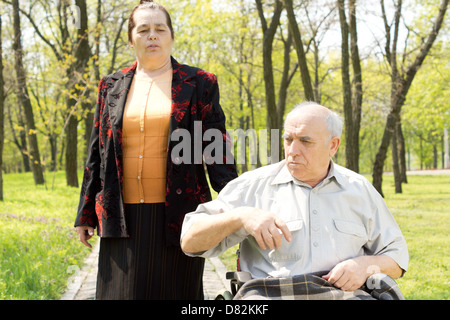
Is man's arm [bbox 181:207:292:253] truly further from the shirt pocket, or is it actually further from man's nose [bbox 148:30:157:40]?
man's nose [bbox 148:30:157:40]

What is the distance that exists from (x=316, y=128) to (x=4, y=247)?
4841mm

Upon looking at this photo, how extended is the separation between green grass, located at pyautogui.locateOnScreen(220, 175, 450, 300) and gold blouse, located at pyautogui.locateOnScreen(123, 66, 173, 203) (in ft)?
10.4

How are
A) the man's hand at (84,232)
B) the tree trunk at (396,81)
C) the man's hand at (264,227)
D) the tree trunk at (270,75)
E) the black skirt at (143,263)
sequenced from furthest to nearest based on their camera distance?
1. the tree trunk at (396,81)
2. the tree trunk at (270,75)
3. the man's hand at (84,232)
4. the black skirt at (143,263)
5. the man's hand at (264,227)

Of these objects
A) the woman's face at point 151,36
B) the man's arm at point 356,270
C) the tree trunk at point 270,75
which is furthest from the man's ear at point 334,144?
the tree trunk at point 270,75

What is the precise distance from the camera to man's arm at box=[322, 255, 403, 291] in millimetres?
2172

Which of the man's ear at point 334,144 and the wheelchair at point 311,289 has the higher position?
the man's ear at point 334,144

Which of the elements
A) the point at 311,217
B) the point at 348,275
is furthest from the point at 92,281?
the point at 348,275

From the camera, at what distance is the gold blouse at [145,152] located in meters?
2.71

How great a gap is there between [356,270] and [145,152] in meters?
1.19

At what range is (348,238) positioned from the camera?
230 centimetres

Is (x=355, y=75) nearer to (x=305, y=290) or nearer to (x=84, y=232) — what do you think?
(x=84, y=232)

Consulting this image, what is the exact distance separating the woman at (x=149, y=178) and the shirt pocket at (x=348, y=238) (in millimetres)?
670

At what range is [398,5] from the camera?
14062 millimetres

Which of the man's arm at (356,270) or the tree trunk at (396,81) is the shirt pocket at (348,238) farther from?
the tree trunk at (396,81)
